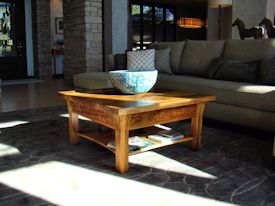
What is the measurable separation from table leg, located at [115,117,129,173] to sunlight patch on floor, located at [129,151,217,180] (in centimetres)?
22

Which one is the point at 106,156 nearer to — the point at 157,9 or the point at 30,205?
the point at 30,205

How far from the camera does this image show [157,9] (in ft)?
35.0

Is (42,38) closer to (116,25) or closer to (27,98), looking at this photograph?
(116,25)

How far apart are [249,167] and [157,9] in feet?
29.9

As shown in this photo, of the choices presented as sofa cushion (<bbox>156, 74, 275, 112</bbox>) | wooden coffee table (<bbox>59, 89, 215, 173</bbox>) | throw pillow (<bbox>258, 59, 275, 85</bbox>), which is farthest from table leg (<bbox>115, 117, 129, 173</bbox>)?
throw pillow (<bbox>258, 59, 275, 85</bbox>)

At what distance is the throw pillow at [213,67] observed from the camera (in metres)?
3.79

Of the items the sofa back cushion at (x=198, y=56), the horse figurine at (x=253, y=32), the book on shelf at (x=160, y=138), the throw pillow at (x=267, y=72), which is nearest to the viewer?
the book on shelf at (x=160, y=138)

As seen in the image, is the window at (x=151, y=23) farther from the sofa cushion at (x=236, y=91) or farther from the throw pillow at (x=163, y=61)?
the sofa cushion at (x=236, y=91)

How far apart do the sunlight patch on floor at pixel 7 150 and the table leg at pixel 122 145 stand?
946 millimetres

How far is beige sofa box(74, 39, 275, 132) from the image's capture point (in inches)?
116

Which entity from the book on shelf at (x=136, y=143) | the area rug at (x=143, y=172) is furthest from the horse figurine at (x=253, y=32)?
the book on shelf at (x=136, y=143)

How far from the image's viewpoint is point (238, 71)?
3.45m

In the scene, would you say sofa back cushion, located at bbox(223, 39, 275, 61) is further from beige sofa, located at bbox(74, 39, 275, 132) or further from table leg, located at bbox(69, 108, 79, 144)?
table leg, located at bbox(69, 108, 79, 144)

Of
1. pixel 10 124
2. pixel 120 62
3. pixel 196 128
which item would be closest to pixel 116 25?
pixel 120 62
